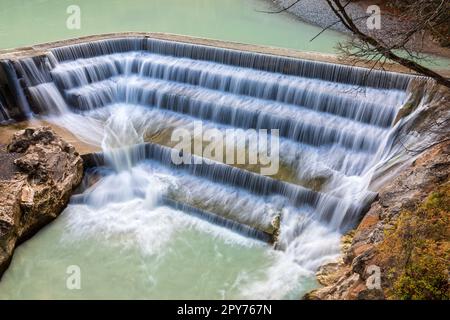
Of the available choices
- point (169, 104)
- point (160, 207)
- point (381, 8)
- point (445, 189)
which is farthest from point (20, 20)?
point (445, 189)

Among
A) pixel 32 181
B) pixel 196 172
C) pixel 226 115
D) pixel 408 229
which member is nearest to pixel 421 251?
pixel 408 229

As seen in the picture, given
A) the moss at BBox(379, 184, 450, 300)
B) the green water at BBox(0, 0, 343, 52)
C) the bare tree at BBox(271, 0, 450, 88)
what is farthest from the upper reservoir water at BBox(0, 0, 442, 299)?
the green water at BBox(0, 0, 343, 52)

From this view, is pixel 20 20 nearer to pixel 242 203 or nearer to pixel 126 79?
pixel 126 79

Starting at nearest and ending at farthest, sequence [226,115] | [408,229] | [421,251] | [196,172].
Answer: [421,251] < [408,229] < [196,172] < [226,115]

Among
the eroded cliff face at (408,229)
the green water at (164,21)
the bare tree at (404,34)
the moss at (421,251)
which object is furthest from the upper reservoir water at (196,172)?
the green water at (164,21)

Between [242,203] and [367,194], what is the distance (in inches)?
100

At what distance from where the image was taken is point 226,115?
1122 centimetres

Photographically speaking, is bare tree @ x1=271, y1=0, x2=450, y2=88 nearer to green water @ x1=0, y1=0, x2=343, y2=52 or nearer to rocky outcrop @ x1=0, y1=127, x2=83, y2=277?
rocky outcrop @ x1=0, y1=127, x2=83, y2=277

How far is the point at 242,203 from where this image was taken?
9.09 m

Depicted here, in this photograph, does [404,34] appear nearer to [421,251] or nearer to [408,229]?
[408,229]

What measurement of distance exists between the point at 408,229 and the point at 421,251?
2.04 feet

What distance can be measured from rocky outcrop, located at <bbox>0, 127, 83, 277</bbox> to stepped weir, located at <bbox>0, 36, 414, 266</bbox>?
541 mm

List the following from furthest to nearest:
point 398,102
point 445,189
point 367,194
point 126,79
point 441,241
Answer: point 126,79
point 398,102
point 367,194
point 445,189
point 441,241

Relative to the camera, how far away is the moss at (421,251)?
15.3 ft
